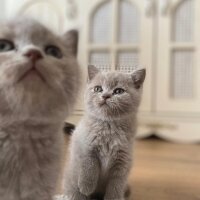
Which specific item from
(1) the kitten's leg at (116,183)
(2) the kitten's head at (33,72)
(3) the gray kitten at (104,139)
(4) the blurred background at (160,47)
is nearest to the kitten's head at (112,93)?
(3) the gray kitten at (104,139)

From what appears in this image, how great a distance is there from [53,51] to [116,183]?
0.36m

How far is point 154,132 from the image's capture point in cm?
224

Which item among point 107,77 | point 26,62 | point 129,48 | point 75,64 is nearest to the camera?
point 26,62

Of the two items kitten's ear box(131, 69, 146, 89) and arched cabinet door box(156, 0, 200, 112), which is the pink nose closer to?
kitten's ear box(131, 69, 146, 89)

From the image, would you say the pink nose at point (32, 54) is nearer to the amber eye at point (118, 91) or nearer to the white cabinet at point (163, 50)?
the amber eye at point (118, 91)

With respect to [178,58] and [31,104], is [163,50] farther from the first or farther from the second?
[31,104]

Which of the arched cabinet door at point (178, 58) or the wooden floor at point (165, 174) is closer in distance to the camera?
the wooden floor at point (165, 174)

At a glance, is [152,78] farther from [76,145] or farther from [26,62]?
[26,62]

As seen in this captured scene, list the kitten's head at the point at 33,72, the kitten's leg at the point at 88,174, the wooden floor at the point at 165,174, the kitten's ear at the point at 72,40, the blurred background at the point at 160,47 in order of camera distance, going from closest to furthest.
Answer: the kitten's head at the point at 33,72 → the kitten's ear at the point at 72,40 → the kitten's leg at the point at 88,174 → the wooden floor at the point at 165,174 → the blurred background at the point at 160,47

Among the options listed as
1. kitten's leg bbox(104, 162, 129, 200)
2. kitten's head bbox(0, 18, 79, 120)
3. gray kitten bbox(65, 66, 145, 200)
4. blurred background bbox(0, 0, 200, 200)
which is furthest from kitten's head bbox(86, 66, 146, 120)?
blurred background bbox(0, 0, 200, 200)

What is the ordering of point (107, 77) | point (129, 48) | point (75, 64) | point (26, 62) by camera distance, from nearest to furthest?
point (26, 62) < point (75, 64) < point (107, 77) < point (129, 48)

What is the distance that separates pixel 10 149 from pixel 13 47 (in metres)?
0.15

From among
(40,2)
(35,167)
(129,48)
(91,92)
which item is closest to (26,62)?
(35,167)

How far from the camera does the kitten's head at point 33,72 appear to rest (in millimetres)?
538
